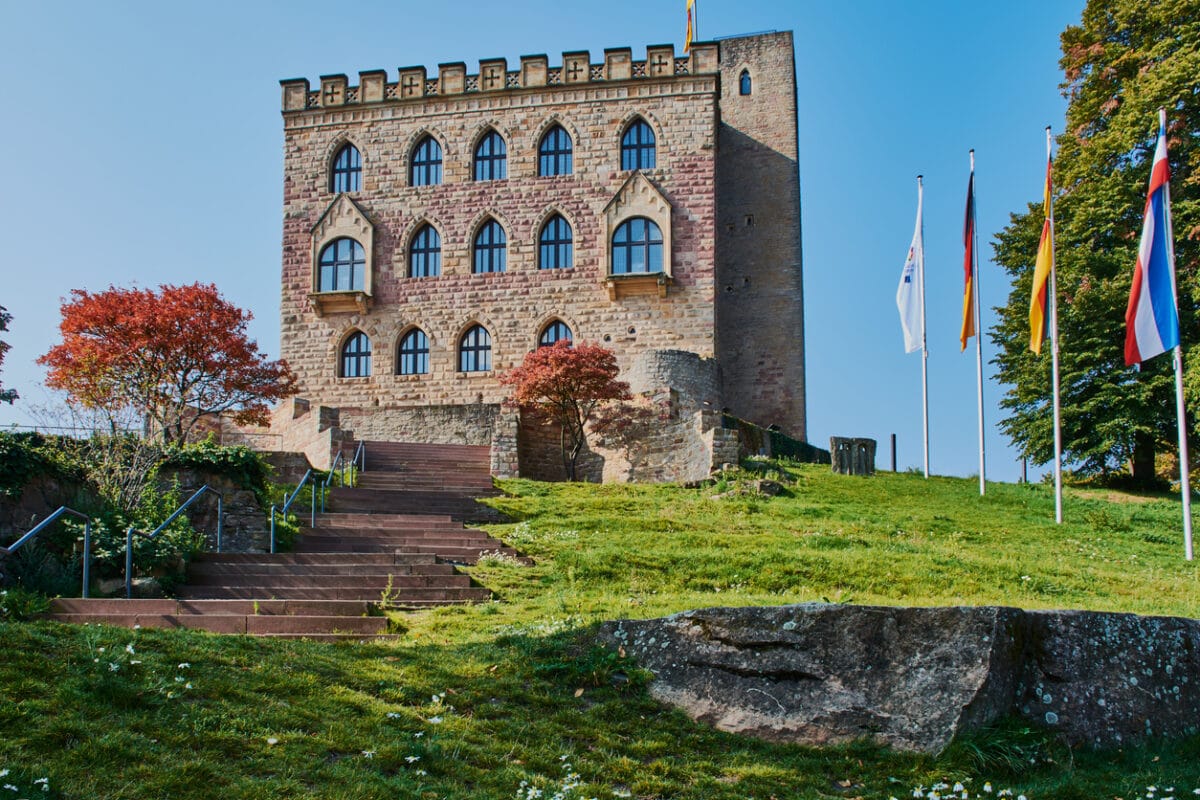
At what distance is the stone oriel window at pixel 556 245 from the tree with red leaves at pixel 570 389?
6.81 metres

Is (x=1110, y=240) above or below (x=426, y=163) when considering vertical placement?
below

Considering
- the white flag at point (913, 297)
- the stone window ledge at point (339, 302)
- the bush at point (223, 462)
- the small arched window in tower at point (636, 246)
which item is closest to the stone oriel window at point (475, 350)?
the stone window ledge at point (339, 302)

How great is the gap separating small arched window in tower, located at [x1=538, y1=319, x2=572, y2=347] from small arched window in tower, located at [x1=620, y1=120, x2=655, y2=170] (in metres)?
5.45

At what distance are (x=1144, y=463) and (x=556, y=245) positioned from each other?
60.3 feet

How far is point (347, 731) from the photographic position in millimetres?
7352

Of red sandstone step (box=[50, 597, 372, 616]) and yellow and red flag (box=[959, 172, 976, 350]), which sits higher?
yellow and red flag (box=[959, 172, 976, 350])

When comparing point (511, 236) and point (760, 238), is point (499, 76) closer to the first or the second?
point (511, 236)

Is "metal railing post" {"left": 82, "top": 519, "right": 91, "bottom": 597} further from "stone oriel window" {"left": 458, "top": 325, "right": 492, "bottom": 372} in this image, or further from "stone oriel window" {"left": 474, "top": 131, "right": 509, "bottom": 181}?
"stone oriel window" {"left": 474, "top": 131, "right": 509, "bottom": 181}

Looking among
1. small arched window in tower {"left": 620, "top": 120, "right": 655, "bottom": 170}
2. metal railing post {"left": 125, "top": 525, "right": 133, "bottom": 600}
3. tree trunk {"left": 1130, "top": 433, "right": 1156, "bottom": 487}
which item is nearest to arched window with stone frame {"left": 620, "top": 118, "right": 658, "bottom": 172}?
small arched window in tower {"left": 620, "top": 120, "right": 655, "bottom": 170}

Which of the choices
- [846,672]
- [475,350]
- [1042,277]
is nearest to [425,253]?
[475,350]

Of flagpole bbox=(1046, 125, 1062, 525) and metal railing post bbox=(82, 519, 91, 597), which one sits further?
flagpole bbox=(1046, 125, 1062, 525)

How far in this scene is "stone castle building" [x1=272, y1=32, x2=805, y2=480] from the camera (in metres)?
35.8

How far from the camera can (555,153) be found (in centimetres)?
3731

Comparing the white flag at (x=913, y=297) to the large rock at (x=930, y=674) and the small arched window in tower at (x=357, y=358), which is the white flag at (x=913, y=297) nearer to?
the small arched window in tower at (x=357, y=358)
